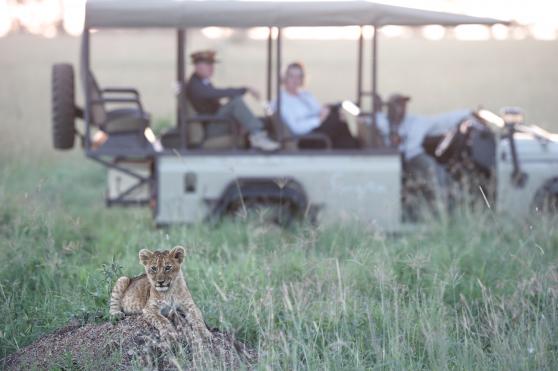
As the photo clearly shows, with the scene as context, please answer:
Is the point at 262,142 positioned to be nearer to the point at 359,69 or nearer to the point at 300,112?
the point at 300,112

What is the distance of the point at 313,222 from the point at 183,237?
1.59 metres

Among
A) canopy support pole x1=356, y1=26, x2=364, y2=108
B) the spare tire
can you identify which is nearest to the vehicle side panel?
the spare tire

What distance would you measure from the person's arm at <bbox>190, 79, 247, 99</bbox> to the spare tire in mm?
1021

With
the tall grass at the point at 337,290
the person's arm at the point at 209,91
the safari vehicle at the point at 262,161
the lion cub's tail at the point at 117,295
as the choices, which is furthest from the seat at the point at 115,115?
the lion cub's tail at the point at 117,295

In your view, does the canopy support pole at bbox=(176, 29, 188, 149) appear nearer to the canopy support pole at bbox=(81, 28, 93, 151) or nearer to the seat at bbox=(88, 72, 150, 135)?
the seat at bbox=(88, 72, 150, 135)

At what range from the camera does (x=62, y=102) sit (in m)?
7.83

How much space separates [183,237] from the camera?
6.45 meters

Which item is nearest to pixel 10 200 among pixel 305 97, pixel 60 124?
pixel 60 124

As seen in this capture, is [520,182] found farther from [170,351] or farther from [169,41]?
[169,41]

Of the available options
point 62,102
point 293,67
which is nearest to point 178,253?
point 62,102

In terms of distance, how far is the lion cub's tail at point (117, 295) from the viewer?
4922 mm

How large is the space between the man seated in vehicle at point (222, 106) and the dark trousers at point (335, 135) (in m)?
0.38

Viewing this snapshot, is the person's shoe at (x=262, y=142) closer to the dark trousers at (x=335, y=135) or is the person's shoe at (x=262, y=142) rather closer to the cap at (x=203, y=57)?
the dark trousers at (x=335, y=135)

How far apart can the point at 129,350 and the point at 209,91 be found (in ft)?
12.3
